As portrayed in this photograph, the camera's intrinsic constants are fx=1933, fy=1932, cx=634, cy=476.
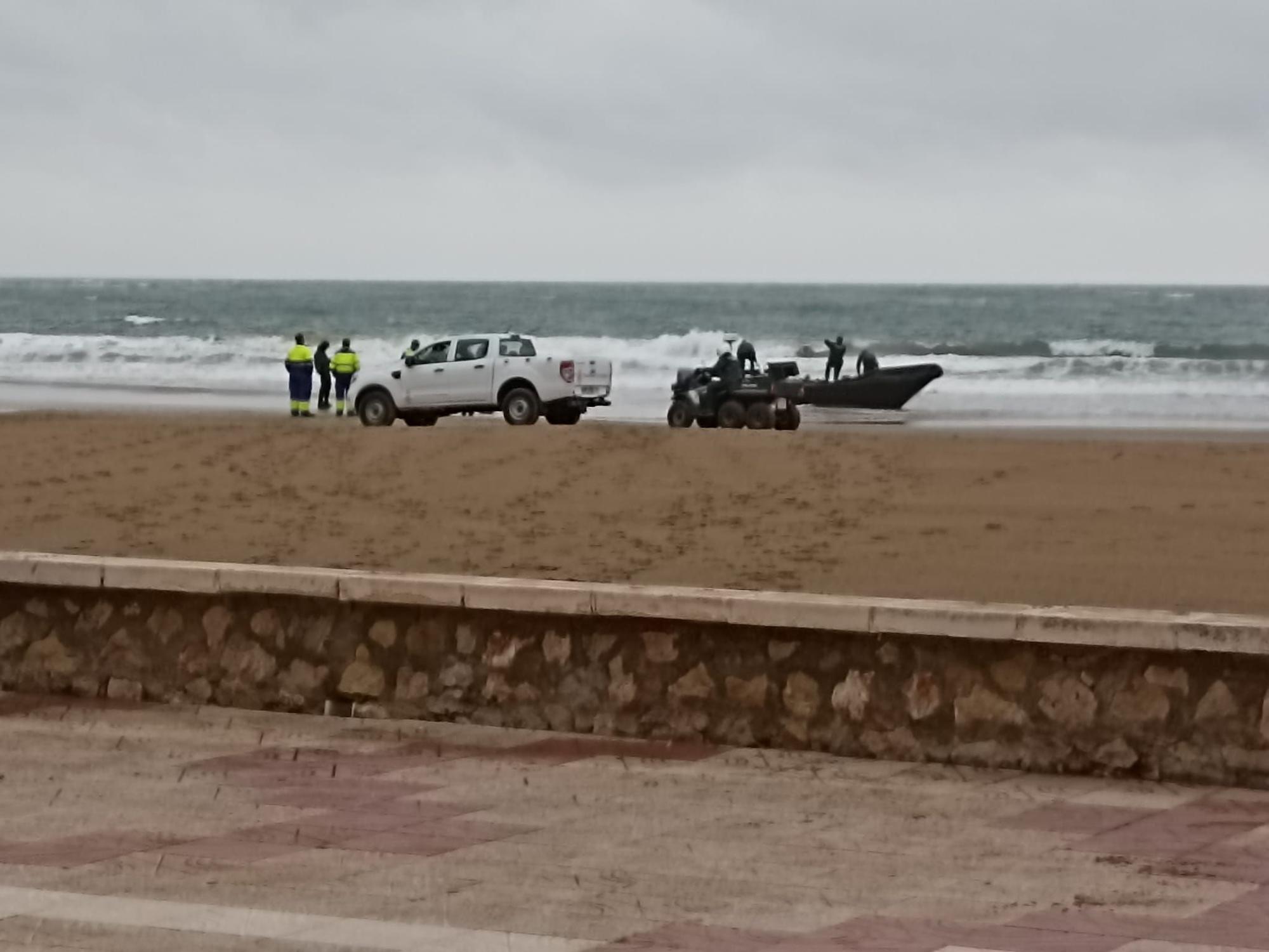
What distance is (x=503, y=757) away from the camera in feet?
24.3

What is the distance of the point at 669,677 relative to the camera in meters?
7.68

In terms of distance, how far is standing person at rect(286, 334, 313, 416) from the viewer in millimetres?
32594

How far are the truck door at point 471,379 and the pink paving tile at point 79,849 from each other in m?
25.3

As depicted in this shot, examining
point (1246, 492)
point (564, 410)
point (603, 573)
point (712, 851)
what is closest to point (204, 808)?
point (712, 851)

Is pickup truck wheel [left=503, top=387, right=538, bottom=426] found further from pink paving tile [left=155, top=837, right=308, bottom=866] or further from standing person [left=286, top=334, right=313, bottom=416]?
pink paving tile [left=155, top=837, right=308, bottom=866]

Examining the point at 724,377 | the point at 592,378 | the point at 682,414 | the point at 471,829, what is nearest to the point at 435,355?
the point at 592,378

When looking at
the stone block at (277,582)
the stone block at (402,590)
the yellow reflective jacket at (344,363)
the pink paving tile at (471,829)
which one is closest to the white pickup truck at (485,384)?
the yellow reflective jacket at (344,363)

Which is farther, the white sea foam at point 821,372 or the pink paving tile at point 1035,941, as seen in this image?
the white sea foam at point 821,372

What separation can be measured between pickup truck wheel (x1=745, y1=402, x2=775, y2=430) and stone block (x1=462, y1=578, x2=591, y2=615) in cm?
2283

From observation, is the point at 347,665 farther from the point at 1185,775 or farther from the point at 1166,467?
the point at 1166,467

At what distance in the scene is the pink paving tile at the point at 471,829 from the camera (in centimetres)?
625

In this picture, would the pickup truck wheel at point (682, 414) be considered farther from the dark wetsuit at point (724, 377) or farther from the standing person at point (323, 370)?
the standing person at point (323, 370)

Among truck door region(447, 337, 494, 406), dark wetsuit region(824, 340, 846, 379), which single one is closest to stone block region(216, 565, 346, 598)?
truck door region(447, 337, 494, 406)

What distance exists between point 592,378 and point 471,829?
81.6 feet
